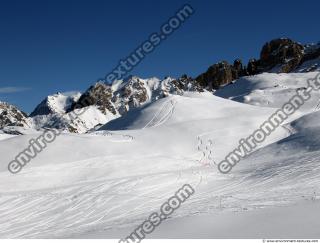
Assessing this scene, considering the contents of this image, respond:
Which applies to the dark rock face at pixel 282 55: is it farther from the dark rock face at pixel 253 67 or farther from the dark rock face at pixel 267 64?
the dark rock face at pixel 253 67

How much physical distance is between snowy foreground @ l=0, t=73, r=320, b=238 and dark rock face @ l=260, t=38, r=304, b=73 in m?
104

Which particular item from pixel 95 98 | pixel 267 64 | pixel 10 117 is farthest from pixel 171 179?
pixel 10 117

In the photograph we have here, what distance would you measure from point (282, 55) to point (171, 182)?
131 meters

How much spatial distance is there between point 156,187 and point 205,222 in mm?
9535

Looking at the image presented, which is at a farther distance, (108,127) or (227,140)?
(108,127)

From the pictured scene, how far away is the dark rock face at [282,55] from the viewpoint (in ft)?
461

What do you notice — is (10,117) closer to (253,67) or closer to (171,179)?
(253,67)

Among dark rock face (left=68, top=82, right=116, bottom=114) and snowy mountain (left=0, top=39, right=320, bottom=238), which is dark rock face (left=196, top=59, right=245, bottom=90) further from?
snowy mountain (left=0, top=39, right=320, bottom=238)

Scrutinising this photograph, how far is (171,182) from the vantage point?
2178cm

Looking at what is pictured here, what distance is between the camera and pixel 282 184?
17578mm

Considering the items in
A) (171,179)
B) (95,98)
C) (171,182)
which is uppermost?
(95,98)

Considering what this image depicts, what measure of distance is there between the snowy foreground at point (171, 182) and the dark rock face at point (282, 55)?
340 ft

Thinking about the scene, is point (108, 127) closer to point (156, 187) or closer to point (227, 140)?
point (227, 140)

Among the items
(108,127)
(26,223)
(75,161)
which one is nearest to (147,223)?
(26,223)
